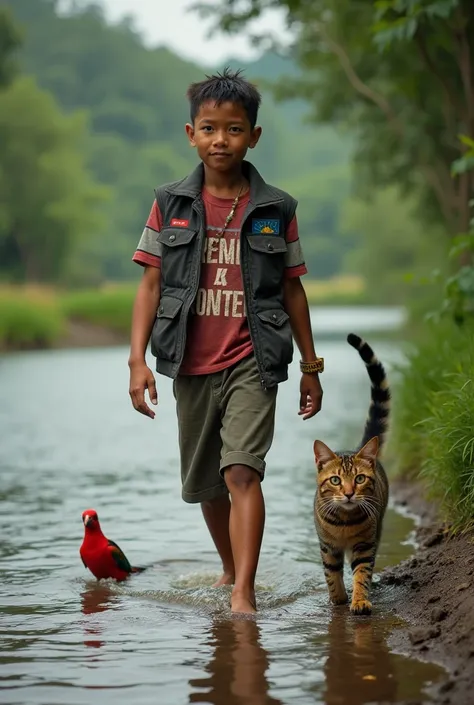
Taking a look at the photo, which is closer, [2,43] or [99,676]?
[99,676]

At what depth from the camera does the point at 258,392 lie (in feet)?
18.1

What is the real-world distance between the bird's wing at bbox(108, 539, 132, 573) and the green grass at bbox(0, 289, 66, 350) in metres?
26.7

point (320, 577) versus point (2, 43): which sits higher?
point (2, 43)

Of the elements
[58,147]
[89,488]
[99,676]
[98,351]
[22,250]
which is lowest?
[99,676]

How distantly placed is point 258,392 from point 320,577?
1.35 m

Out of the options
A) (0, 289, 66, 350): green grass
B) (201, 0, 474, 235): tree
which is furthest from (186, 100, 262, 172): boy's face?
(0, 289, 66, 350): green grass

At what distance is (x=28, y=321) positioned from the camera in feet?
112

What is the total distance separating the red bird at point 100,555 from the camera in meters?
6.27

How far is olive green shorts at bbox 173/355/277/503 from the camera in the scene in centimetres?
548

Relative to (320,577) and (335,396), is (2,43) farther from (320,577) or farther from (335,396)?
(320,577)

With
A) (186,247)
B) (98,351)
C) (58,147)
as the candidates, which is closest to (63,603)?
(186,247)

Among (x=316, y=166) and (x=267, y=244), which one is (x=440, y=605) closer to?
(x=267, y=244)

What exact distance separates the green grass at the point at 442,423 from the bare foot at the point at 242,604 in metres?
1.11

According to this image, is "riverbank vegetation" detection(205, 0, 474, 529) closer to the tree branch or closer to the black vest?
the tree branch
